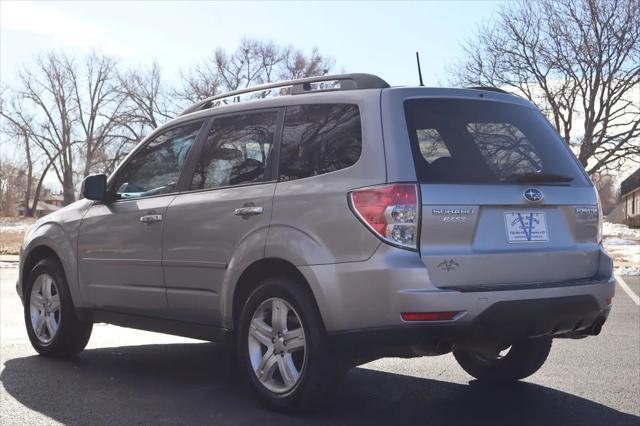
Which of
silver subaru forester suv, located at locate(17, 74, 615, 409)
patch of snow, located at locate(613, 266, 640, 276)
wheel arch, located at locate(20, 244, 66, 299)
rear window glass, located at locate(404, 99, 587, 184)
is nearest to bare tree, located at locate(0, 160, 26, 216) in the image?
patch of snow, located at locate(613, 266, 640, 276)

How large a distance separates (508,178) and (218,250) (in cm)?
186

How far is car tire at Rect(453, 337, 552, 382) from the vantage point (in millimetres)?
5833

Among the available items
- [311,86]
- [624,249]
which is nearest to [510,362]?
[311,86]

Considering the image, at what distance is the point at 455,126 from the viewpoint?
4.92m

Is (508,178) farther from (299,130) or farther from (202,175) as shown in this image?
(202,175)

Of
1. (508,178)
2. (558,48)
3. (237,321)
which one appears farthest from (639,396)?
(558,48)

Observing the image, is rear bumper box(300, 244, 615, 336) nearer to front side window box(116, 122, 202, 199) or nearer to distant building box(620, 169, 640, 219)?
front side window box(116, 122, 202, 199)

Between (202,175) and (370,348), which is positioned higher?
(202,175)

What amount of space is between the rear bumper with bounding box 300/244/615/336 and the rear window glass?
564 millimetres

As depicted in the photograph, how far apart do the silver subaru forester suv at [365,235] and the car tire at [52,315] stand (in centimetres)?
97

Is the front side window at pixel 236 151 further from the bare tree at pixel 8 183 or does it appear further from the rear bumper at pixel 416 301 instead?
the bare tree at pixel 8 183

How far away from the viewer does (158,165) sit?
636 centimetres

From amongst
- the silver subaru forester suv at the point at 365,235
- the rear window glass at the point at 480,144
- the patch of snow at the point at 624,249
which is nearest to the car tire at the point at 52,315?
the silver subaru forester suv at the point at 365,235

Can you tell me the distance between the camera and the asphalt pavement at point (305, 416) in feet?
16.2
